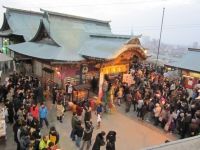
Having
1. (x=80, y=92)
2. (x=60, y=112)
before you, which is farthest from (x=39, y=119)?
(x=80, y=92)

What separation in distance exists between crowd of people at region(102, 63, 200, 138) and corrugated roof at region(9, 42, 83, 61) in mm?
3217

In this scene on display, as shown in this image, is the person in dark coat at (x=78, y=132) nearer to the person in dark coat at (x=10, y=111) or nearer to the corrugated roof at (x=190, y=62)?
the person in dark coat at (x=10, y=111)

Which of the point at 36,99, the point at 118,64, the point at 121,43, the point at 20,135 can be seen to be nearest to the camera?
the point at 20,135

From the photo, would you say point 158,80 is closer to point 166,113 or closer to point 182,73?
point 182,73

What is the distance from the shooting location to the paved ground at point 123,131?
1395 cm

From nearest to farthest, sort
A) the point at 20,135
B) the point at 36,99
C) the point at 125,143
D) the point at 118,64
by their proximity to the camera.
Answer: the point at 20,135 < the point at 125,143 < the point at 36,99 < the point at 118,64

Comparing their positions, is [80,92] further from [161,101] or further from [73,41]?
[161,101]

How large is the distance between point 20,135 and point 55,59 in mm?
8402

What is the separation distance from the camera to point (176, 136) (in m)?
15.5

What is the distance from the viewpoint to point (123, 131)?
16.0m

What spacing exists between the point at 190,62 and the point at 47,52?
11.9 m

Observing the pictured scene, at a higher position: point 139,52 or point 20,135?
point 139,52

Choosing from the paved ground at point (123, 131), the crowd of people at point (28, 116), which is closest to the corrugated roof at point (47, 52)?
the crowd of people at point (28, 116)

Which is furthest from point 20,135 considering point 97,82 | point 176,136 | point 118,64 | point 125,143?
point 118,64
